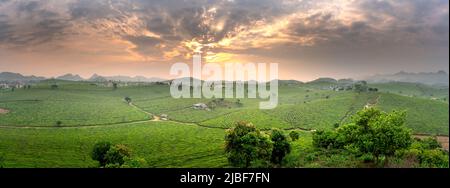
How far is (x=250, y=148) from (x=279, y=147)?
16.5ft

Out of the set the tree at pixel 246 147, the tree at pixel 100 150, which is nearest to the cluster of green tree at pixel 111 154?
the tree at pixel 100 150

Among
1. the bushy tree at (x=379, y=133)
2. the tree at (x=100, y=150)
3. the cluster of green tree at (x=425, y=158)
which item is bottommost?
the tree at (x=100, y=150)

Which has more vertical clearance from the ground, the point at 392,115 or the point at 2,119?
the point at 392,115

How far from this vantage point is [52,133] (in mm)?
60938

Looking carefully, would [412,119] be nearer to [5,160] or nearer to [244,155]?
[244,155]

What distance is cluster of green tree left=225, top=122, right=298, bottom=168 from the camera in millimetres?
31547

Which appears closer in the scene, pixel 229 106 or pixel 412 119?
pixel 412 119

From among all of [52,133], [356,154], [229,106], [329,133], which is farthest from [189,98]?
[356,154]

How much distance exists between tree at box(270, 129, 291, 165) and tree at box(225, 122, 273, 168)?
2386 millimetres

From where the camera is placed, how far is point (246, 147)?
105 ft

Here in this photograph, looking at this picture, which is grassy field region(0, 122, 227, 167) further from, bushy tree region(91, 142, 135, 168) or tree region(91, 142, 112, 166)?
bushy tree region(91, 142, 135, 168)

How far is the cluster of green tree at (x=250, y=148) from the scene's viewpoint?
31547mm

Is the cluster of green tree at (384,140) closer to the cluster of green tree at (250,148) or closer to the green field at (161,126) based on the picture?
the green field at (161,126)
